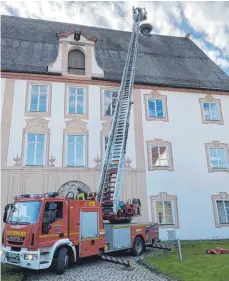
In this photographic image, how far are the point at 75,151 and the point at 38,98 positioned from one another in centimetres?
421

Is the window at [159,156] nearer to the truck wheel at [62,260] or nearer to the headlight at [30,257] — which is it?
the truck wheel at [62,260]

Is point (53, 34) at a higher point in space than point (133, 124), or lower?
higher

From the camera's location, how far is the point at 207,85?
766 inches

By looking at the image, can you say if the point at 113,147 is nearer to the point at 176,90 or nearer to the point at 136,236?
the point at 136,236

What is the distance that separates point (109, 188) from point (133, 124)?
6.97 metres

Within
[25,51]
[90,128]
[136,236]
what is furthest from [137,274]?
[25,51]

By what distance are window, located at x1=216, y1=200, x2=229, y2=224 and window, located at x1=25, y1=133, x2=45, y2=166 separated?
11184 mm

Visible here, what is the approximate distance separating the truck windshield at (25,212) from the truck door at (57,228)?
0.29 meters

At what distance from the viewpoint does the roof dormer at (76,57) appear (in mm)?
17844

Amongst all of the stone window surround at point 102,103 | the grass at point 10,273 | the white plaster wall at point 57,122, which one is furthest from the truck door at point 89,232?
the stone window surround at point 102,103

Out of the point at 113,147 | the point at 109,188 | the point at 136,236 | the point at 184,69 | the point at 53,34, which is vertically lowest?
the point at 136,236

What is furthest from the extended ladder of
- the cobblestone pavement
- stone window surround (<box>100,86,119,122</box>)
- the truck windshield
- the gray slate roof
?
the gray slate roof

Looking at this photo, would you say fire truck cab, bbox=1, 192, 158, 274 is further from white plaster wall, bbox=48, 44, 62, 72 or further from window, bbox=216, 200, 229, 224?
white plaster wall, bbox=48, 44, 62, 72

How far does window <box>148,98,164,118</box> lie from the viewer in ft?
58.7
